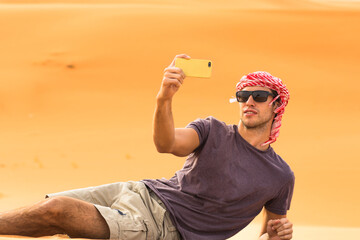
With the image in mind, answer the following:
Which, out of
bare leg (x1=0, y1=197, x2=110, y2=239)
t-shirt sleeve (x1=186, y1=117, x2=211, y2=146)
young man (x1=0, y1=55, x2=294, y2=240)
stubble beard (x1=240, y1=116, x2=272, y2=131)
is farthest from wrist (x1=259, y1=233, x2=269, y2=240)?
bare leg (x1=0, y1=197, x2=110, y2=239)

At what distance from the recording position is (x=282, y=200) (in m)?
5.25

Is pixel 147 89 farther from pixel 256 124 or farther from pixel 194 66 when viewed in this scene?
pixel 194 66

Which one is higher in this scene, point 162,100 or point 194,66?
point 194,66

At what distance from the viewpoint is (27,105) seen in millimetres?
15461

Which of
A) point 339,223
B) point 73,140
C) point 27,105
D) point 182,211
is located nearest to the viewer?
point 182,211

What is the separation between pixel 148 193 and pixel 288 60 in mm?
12826

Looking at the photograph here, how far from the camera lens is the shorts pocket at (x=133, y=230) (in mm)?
4703

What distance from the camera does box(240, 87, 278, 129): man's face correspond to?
204 inches

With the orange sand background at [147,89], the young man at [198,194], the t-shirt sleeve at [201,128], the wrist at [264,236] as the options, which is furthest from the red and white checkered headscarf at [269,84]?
the orange sand background at [147,89]

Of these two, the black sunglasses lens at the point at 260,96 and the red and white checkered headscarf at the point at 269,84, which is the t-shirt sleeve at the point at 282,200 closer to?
the red and white checkered headscarf at the point at 269,84

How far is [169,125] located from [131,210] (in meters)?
0.74

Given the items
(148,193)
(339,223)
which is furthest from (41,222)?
(339,223)

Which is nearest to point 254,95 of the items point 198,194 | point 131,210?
point 198,194

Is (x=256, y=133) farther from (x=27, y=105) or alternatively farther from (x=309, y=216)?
(x=27, y=105)
